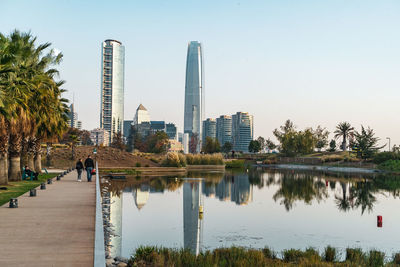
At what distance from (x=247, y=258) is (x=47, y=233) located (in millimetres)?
5768

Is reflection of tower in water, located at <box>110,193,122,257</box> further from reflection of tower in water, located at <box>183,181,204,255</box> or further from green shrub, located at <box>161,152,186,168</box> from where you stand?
green shrub, located at <box>161,152,186,168</box>

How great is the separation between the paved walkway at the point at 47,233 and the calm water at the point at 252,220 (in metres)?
1.71

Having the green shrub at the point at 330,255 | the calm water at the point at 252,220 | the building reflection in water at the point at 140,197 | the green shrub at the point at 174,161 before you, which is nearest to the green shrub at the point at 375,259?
the green shrub at the point at 330,255

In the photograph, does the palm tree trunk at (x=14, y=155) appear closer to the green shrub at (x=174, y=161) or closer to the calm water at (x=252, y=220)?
the calm water at (x=252, y=220)

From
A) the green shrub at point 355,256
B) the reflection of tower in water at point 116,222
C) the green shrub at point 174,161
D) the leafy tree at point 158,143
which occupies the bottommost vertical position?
the reflection of tower in water at point 116,222

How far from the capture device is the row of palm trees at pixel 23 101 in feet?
71.5

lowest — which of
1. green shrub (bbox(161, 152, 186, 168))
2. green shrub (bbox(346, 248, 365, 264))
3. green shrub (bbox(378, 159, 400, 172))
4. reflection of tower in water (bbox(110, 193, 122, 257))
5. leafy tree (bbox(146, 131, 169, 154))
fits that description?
reflection of tower in water (bbox(110, 193, 122, 257))

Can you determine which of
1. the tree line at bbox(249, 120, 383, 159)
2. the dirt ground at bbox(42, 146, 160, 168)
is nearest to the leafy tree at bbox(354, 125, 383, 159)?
the tree line at bbox(249, 120, 383, 159)

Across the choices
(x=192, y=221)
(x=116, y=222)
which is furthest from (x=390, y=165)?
(x=116, y=222)

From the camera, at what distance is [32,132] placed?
3052 cm

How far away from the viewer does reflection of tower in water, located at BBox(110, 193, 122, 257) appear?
13.1 m

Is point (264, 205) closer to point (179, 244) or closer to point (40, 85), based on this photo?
point (179, 244)

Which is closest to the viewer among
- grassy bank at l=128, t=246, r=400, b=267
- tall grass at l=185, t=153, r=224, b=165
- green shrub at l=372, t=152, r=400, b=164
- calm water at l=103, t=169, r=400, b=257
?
grassy bank at l=128, t=246, r=400, b=267

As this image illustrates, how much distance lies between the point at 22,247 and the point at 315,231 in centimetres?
1214
